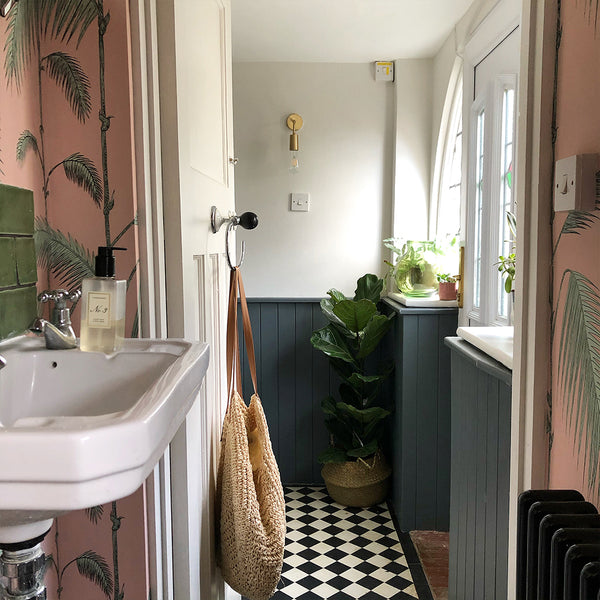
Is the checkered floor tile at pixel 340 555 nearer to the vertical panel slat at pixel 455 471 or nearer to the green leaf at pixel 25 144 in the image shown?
the vertical panel slat at pixel 455 471

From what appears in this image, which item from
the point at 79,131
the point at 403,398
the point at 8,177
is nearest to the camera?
the point at 8,177

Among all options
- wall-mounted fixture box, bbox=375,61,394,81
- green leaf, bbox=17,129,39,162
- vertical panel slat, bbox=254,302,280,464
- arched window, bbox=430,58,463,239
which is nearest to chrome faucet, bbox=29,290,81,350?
green leaf, bbox=17,129,39,162

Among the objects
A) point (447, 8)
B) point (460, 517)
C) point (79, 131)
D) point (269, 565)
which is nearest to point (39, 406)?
point (79, 131)

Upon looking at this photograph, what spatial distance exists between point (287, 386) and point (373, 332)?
68 cm

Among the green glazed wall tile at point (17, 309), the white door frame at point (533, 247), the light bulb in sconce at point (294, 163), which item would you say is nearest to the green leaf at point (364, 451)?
the light bulb in sconce at point (294, 163)

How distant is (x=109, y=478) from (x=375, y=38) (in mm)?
2814

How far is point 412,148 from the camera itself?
3.28 m

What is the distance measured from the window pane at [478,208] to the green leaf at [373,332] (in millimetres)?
440

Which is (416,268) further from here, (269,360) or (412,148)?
(269,360)

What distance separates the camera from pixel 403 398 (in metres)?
2.88

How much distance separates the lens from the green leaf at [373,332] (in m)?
2.95

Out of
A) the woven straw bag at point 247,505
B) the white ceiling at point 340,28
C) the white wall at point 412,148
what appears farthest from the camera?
the white wall at point 412,148

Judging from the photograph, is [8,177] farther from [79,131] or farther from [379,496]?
[379,496]

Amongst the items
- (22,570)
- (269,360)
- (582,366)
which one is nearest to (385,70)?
(269,360)
